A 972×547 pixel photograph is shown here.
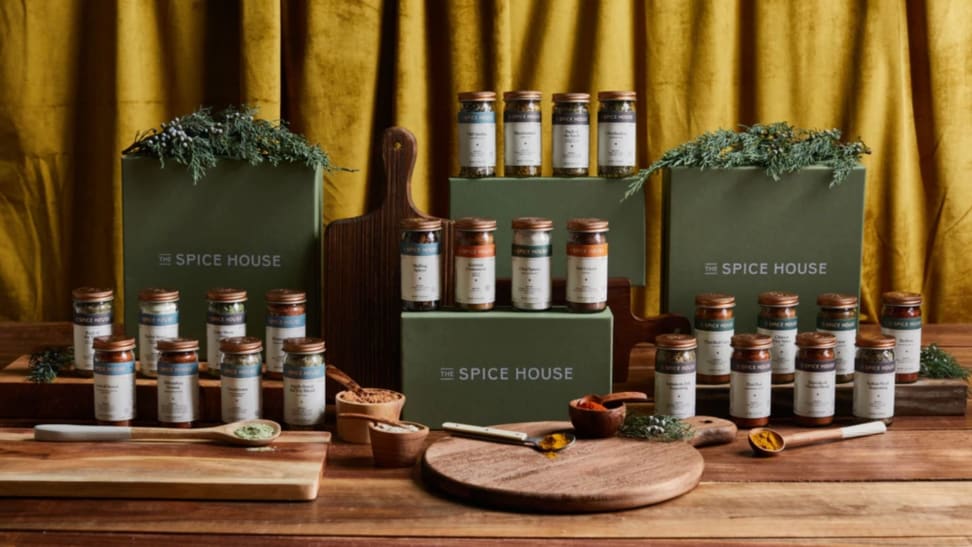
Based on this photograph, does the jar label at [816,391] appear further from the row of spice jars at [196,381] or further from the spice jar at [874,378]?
the row of spice jars at [196,381]

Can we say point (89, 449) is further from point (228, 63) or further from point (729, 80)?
point (729, 80)

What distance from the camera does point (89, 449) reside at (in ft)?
5.04

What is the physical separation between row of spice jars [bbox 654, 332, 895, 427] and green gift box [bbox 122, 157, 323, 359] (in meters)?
0.54

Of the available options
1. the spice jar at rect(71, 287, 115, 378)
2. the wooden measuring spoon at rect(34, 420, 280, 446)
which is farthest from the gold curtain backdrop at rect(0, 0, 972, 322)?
the wooden measuring spoon at rect(34, 420, 280, 446)

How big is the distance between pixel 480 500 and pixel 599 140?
0.69 m

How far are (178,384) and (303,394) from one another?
165 mm

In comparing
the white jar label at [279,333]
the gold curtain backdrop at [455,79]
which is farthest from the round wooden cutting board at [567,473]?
the gold curtain backdrop at [455,79]

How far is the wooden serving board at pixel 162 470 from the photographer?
4.65ft

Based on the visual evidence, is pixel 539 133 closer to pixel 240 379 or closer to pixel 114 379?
pixel 240 379

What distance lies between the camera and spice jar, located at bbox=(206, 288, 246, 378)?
175 cm

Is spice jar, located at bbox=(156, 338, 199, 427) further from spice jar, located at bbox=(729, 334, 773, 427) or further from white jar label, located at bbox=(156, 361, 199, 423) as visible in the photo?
spice jar, located at bbox=(729, 334, 773, 427)

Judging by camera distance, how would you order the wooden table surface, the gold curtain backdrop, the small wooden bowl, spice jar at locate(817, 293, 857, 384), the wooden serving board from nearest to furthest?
the wooden table surface → the wooden serving board → the small wooden bowl → spice jar at locate(817, 293, 857, 384) → the gold curtain backdrop

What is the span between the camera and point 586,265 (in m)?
1.69

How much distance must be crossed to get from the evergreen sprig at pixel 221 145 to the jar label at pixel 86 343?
0.84ft
